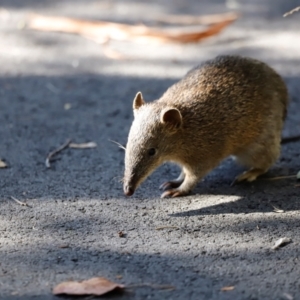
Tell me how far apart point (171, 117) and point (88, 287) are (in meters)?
1.81

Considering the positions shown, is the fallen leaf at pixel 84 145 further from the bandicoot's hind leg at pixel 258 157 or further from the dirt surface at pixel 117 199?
the bandicoot's hind leg at pixel 258 157

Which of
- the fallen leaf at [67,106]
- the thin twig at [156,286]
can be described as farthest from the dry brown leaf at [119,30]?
the thin twig at [156,286]

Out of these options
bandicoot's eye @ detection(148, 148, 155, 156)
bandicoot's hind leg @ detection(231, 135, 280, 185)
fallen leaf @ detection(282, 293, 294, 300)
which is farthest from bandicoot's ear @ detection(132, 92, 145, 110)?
fallen leaf @ detection(282, 293, 294, 300)

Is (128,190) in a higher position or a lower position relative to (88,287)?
higher

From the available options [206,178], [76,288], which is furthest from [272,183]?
[76,288]

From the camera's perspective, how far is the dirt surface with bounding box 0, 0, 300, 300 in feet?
13.9

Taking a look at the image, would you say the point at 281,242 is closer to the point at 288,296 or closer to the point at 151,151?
the point at 288,296

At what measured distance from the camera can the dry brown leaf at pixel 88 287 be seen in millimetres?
3932

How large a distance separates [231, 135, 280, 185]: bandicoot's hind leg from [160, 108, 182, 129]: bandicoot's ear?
0.79 meters

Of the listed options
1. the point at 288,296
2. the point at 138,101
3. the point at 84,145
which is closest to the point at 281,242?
the point at 288,296

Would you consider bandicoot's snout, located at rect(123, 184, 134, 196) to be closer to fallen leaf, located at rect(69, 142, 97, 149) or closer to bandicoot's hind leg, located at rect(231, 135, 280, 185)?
bandicoot's hind leg, located at rect(231, 135, 280, 185)

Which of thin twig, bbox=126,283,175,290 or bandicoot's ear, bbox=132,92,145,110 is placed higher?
bandicoot's ear, bbox=132,92,145,110

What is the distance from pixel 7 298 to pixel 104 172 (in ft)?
7.52

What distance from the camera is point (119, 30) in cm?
1027
